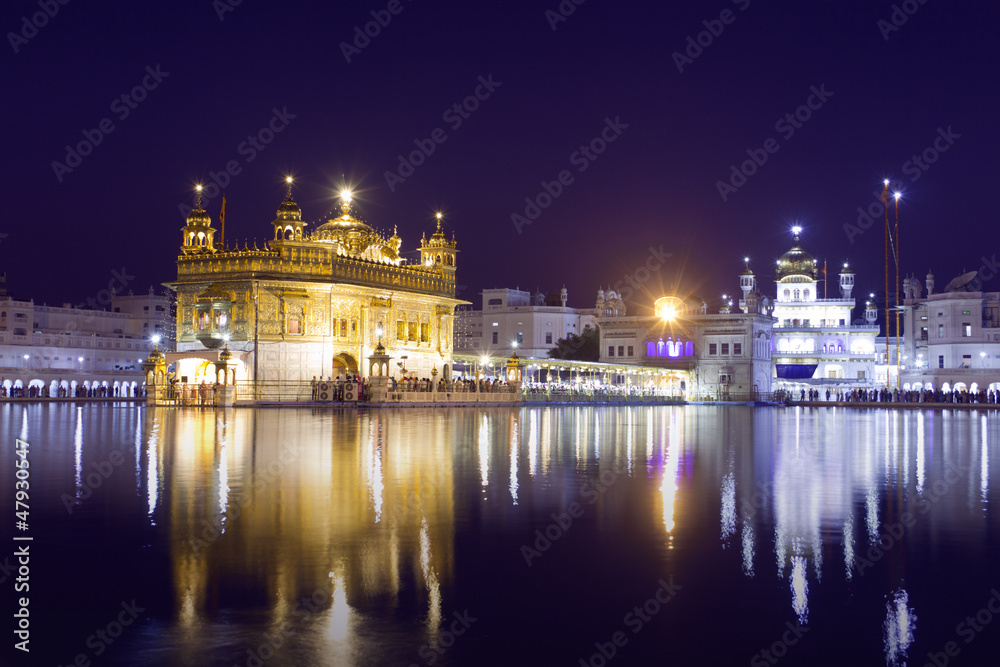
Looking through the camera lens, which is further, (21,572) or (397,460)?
(397,460)

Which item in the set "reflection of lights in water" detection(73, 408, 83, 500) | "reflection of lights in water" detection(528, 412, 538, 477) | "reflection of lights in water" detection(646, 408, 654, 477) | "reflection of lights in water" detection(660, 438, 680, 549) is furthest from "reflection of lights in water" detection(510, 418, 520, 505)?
"reflection of lights in water" detection(73, 408, 83, 500)

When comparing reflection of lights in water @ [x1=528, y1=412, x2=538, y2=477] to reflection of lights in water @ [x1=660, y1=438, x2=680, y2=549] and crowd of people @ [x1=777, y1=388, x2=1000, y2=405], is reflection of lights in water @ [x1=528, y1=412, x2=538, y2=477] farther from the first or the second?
crowd of people @ [x1=777, y1=388, x2=1000, y2=405]

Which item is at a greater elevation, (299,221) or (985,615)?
(299,221)

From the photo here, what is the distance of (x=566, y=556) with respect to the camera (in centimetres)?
825

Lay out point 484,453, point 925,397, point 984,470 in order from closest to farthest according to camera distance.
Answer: point 984,470
point 484,453
point 925,397

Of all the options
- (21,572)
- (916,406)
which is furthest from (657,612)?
(916,406)

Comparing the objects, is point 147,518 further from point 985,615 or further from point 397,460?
point 985,615

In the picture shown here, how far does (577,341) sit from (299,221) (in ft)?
146

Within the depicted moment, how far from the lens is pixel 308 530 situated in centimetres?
922

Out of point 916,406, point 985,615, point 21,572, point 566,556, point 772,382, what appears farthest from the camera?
point 772,382

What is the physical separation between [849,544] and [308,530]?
4.78m

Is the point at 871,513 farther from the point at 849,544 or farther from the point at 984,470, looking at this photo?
the point at 984,470

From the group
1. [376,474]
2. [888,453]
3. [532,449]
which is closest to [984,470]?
[888,453]

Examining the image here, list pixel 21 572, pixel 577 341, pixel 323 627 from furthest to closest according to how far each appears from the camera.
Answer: pixel 577 341 < pixel 21 572 < pixel 323 627
